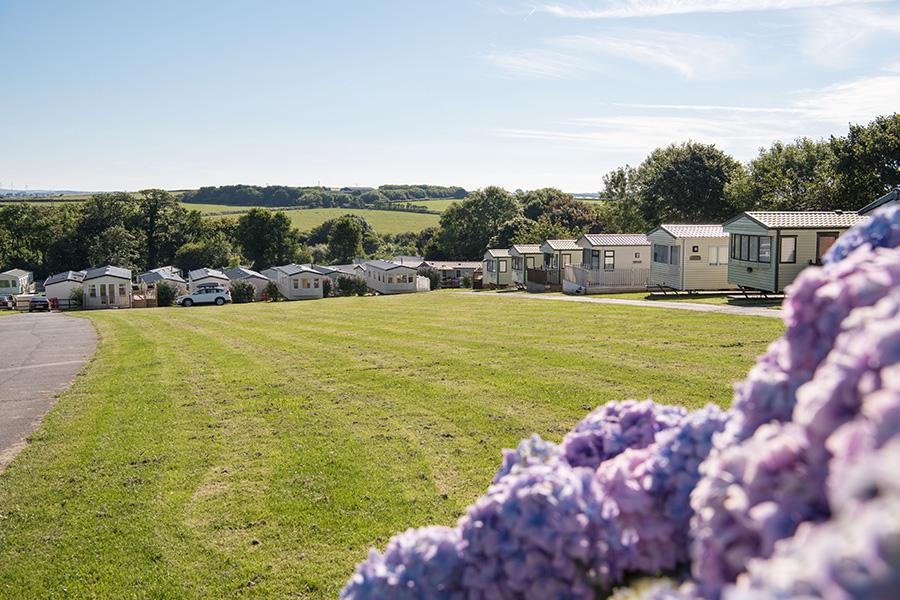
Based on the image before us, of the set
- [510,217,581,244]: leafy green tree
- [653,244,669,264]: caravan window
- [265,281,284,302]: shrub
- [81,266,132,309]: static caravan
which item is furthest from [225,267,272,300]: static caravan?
[653,244,669,264]: caravan window

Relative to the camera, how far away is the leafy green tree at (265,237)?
9231cm

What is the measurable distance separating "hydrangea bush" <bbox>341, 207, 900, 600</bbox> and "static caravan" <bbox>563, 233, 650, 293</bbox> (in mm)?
36566

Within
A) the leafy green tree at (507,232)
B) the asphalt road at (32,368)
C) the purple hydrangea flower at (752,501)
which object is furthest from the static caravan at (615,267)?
the leafy green tree at (507,232)

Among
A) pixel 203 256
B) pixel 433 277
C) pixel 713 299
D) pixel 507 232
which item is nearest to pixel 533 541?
pixel 713 299

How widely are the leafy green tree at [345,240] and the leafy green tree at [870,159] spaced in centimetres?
7172

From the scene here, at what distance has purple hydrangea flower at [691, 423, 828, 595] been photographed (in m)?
1.42

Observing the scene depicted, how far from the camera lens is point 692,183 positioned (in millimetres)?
57344

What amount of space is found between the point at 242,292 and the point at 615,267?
33493mm

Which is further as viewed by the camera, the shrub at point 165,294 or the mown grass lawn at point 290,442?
the shrub at point 165,294

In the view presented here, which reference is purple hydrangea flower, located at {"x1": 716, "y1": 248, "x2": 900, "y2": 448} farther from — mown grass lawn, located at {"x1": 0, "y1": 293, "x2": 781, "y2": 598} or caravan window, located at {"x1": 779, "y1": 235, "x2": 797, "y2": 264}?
caravan window, located at {"x1": 779, "y1": 235, "x2": 797, "y2": 264}

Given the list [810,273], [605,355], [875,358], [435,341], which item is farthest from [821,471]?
[435,341]

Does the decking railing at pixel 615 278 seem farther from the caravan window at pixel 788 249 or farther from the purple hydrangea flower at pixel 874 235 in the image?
the purple hydrangea flower at pixel 874 235

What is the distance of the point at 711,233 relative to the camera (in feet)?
109

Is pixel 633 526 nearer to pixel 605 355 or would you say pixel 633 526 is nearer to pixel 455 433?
pixel 455 433
